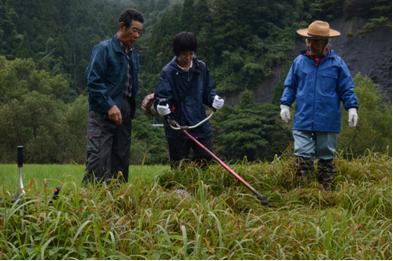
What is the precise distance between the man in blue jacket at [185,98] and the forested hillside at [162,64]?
30.2 meters

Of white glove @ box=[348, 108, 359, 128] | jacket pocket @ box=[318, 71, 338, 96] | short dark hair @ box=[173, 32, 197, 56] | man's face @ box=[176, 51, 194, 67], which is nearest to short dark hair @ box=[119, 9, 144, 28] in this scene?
short dark hair @ box=[173, 32, 197, 56]

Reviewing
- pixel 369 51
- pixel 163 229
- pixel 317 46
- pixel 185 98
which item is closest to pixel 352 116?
pixel 317 46

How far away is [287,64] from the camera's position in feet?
206

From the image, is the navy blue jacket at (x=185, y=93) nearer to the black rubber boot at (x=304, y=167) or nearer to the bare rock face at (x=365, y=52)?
the black rubber boot at (x=304, y=167)

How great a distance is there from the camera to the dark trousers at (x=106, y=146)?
4.80 meters

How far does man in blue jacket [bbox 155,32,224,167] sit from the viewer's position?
217 inches

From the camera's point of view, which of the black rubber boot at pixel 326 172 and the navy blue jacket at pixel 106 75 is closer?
the navy blue jacket at pixel 106 75

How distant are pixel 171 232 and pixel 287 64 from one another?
2396 inches

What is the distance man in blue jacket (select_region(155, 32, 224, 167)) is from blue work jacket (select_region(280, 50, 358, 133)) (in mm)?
735

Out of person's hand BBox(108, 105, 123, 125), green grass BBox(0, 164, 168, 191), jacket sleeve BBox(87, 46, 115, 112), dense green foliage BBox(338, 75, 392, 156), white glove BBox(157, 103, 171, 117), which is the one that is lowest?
dense green foliage BBox(338, 75, 392, 156)

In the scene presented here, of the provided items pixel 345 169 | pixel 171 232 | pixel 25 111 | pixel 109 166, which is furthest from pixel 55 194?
pixel 25 111

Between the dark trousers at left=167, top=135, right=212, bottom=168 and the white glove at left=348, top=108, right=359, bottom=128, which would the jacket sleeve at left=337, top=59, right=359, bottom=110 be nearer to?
the white glove at left=348, top=108, right=359, bottom=128

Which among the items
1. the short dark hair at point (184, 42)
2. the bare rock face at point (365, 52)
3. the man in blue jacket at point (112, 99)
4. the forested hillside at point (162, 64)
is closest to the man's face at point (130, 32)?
the man in blue jacket at point (112, 99)

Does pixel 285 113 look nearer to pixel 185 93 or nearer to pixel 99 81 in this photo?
pixel 185 93
